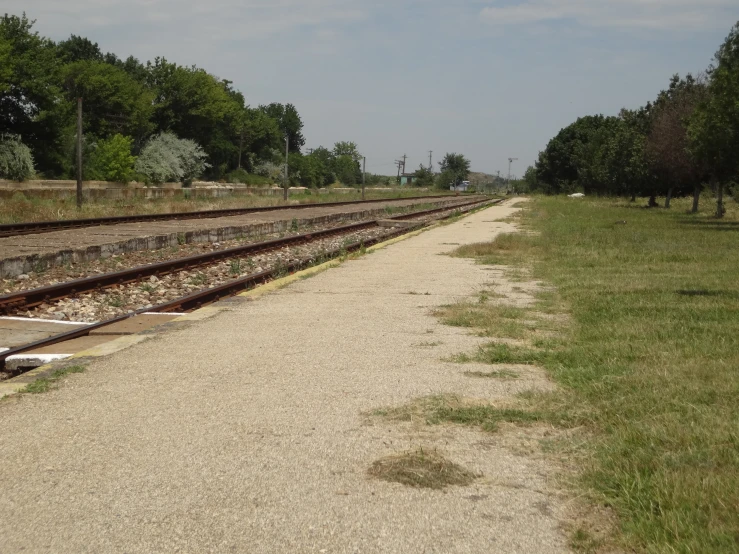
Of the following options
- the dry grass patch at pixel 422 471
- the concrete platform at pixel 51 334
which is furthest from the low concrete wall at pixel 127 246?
the dry grass patch at pixel 422 471

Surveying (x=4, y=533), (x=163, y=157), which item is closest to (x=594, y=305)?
(x=4, y=533)

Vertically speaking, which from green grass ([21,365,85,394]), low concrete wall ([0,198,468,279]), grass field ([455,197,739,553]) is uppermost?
grass field ([455,197,739,553])

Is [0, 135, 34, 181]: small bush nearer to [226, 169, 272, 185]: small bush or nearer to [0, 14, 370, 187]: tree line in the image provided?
[0, 14, 370, 187]: tree line

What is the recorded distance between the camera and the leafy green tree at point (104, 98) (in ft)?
241

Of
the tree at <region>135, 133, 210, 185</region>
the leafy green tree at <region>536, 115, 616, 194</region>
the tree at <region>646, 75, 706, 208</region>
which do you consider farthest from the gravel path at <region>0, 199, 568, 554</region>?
the leafy green tree at <region>536, 115, 616, 194</region>

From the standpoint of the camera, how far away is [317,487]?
3932 mm

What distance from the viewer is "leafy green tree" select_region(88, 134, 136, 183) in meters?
66.4

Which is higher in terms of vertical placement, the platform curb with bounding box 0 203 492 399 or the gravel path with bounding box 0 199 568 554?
the gravel path with bounding box 0 199 568 554

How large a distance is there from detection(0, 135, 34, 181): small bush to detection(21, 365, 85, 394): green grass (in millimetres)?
52468

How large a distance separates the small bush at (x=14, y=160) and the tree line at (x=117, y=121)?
0.06m

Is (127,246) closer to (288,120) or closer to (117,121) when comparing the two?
(117,121)

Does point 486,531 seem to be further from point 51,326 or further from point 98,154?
point 98,154

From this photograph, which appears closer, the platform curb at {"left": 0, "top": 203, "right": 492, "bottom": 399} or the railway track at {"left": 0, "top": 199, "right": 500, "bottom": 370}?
the platform curb at {"left": 0, "top": 203, "right": 492, "bottom": 399}

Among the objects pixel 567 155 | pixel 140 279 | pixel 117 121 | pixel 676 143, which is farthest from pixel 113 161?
pixel 567 155
